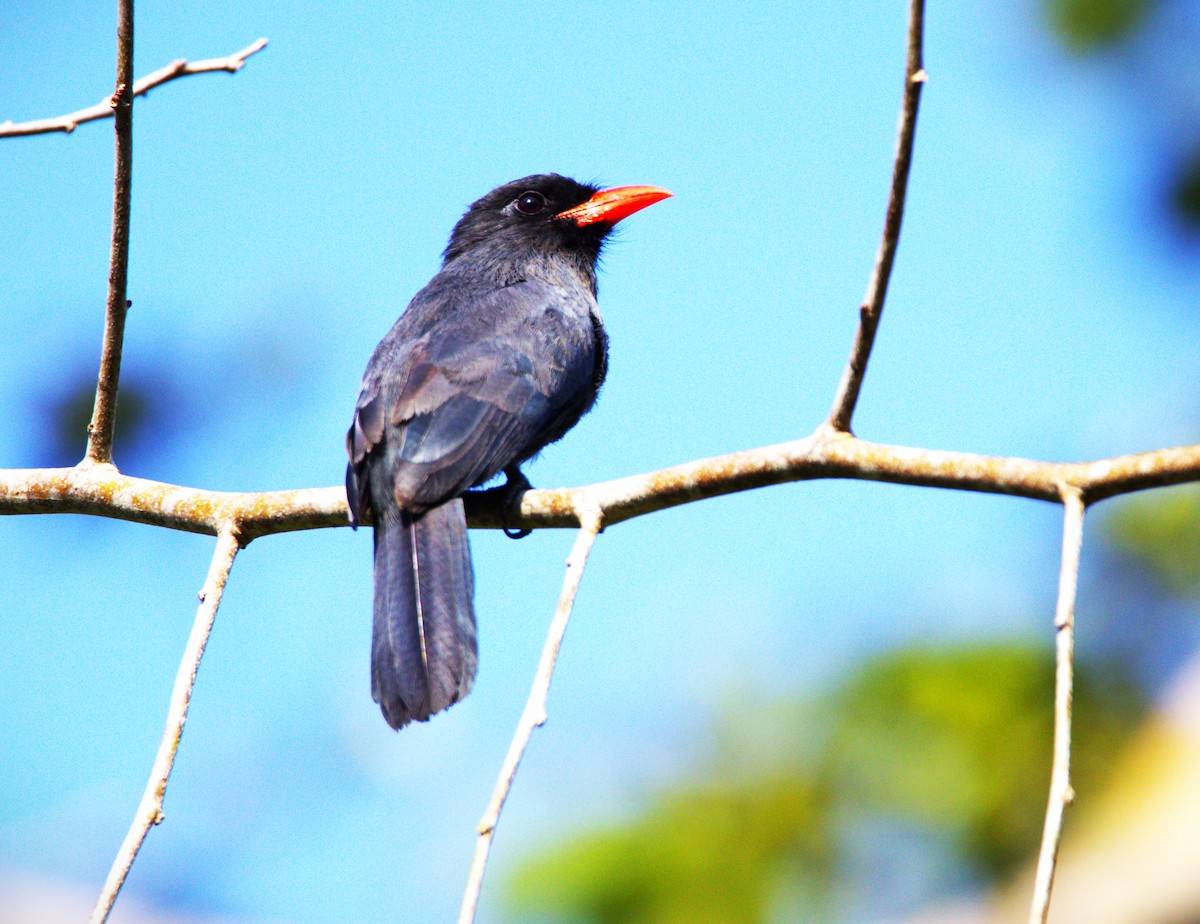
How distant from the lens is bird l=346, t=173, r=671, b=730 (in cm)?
374

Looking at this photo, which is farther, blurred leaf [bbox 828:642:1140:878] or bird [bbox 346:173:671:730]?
blurred leaf [bbox 828:642:1140:878]

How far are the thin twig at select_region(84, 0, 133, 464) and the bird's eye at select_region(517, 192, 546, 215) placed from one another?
8.85 ft

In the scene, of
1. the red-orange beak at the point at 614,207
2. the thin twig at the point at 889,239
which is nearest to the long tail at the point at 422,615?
the thin twig at the point at 889,239

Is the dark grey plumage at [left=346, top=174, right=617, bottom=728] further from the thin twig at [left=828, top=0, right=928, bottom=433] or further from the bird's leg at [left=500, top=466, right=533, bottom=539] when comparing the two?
the thin twig at [left=828, top=0, right=928, bottom=433]

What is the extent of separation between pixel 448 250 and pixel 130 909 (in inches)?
126

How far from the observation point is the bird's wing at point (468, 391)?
13.5 ft

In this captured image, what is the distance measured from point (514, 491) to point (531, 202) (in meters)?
2.27

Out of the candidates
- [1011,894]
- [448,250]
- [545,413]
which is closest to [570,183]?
[448,250]

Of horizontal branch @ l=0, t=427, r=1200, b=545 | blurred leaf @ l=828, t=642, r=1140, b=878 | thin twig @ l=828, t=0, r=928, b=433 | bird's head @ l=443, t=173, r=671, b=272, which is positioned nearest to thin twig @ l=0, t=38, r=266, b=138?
horizontal branch @ l=0, t=427, r=1200, b=545

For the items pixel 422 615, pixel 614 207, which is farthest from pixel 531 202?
pixel 422 615

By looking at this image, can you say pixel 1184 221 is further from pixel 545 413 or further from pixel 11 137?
pixel 11 137

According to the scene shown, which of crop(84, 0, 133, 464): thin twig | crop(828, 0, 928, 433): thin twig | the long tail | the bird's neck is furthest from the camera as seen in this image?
the bird's neck

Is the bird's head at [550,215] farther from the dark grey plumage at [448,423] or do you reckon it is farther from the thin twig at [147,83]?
the thin twig at [147,83]

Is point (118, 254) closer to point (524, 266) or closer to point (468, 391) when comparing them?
point (468, 391)
